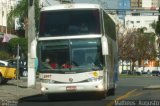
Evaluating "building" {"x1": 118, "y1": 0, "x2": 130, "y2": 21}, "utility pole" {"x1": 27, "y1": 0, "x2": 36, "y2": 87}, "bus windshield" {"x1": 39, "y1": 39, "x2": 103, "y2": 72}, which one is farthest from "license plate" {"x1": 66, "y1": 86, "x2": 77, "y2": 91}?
"building" {"x1": 118, "y1": 0, "x2": 130, "y2": 21}

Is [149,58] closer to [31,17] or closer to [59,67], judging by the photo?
[31,17]

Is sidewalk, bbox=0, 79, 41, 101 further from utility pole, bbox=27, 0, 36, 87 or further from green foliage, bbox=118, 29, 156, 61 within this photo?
green foliage, bbox=118, 29, 156, 61

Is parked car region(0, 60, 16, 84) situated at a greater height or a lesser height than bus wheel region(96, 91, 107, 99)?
lesser

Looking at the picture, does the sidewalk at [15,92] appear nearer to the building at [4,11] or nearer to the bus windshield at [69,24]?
the bus windshield at [69,24]

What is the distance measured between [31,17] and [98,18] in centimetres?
1211

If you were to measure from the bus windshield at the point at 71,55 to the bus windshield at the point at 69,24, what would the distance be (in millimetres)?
396

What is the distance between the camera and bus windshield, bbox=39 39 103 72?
977 inches

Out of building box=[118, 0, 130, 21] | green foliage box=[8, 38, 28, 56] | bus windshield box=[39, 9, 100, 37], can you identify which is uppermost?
bus windshield box=[39, 9, 100, 37]

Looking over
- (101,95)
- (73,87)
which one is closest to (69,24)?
(73,87)

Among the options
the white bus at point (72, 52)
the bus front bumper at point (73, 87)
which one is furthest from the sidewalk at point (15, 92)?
the white bus at point (72, 52)

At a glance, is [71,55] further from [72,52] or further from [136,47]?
[136,47]

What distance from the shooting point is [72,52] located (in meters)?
24.9

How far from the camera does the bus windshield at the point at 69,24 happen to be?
25047 millimetres

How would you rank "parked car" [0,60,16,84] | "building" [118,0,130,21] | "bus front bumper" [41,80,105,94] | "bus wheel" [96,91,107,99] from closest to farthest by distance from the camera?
"bus front bumper" [41,80,105,94], "bus wheel" [96,91,107,99], "parked car" [0,60,16,84], "building" [118,0,130,21]
